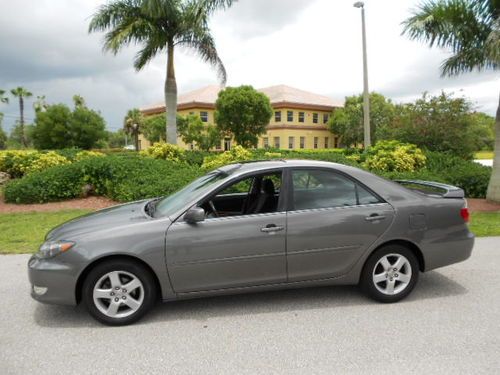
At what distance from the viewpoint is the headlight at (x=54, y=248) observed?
3.49 metres

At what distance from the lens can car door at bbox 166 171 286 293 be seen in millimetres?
3574

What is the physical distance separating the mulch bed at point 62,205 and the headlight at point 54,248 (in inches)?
252

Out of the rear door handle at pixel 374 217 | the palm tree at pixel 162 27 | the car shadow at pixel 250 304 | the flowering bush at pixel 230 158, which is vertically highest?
the palm tree at pixel 162 27

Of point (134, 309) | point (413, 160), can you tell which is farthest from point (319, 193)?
point (413, 160)

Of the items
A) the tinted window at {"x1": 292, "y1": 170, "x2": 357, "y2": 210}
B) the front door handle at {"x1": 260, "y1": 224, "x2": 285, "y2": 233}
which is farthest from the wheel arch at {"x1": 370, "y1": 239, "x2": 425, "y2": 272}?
the front door handle at {"x1": 260, "y1": 224, "x2": 285, "y2": 233}

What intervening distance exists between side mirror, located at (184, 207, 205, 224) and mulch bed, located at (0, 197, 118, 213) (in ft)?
22.7

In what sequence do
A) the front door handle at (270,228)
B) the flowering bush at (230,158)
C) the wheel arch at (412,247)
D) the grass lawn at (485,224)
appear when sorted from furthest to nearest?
the flowering bush at (230,158) → the grass lawn at (485,224) → the wheel arch at (412,247) → the front door handle at (270,228)

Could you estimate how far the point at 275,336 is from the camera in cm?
333

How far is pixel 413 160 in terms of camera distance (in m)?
12.5

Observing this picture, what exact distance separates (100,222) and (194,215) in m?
1.03

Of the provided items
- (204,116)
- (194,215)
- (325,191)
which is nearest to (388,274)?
(325,191)

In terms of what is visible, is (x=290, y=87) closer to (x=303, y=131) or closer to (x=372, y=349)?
(x=303, y=131)

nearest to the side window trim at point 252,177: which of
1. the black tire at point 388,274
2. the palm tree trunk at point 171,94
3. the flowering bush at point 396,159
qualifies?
the black tire at point 388,274

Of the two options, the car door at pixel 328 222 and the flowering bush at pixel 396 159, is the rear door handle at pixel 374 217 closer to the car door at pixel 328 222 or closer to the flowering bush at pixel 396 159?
the car door at pixel 328 222
